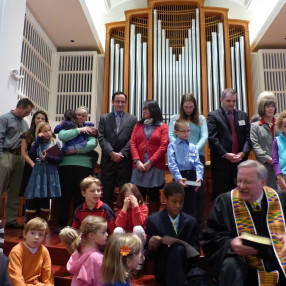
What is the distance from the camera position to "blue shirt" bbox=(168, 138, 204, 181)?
10.7 ft

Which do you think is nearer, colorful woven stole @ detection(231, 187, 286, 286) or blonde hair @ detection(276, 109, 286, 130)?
colorful woven stole @ detection(231, 187, 286, 286)

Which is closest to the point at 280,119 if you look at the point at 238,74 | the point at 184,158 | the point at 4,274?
the point at 184,158

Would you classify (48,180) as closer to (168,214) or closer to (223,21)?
(168,214)

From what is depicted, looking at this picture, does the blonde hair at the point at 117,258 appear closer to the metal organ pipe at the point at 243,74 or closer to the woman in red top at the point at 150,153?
the woman in red top at the point at 150,153

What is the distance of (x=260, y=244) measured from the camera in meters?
1.98

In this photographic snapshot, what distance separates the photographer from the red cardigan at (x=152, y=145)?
3459mm

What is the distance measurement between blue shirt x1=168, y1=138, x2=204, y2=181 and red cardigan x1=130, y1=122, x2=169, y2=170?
17 centimetres

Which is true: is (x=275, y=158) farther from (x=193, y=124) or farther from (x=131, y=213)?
(x=131, y=213)

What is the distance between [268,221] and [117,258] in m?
0.91

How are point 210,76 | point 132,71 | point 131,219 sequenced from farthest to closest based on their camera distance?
point 132,71, point 210,76, point 131,219

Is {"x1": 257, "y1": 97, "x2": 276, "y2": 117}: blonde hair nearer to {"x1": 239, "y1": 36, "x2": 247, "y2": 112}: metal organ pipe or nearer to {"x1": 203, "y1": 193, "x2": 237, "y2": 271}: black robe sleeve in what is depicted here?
{"x1": 203, "y1": 193, "x2": 237, "y2": 271}: black robe sleeve

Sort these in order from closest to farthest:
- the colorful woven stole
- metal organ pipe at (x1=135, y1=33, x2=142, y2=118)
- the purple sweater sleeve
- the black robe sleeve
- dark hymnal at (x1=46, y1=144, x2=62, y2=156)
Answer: the colorful woven stole → the black robe sleeve → the purple sweater sleeve → dark hymnal at (x1=46, y1=144, x2=62, y2=156) → metal organ pipe at (x1=135, y1=33, x2=142, y2=118)

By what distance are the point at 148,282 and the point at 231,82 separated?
16.4 ft

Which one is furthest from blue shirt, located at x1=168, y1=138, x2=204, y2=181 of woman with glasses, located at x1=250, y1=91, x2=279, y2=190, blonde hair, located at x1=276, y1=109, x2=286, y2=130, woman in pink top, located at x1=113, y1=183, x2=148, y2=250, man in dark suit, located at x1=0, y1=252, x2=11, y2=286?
man in dark suit, located at x1=0, y1=252, x2=11, y2=286
